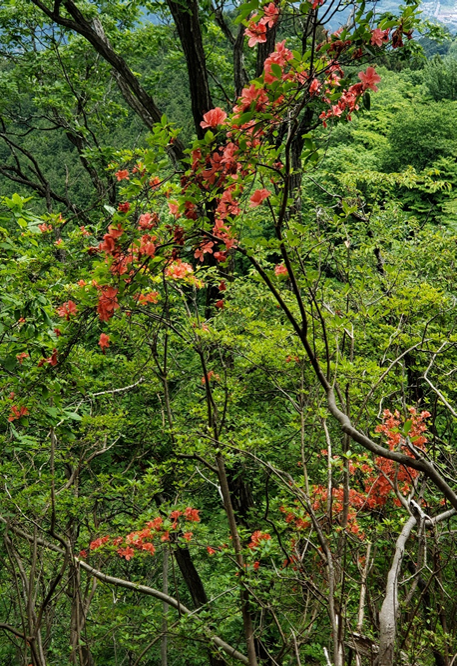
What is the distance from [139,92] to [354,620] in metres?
5.79

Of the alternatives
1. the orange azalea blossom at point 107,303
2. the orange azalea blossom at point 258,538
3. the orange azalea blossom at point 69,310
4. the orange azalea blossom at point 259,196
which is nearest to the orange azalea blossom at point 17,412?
the orange azalea blossom at point 69,310

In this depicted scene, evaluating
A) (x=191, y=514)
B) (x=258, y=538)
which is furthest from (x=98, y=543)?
(x=258, y=538)

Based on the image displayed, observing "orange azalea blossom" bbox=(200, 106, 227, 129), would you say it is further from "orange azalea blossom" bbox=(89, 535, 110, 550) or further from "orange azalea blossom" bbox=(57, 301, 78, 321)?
"orange azalea blossom" bbox=(89, 535, 110, 550)

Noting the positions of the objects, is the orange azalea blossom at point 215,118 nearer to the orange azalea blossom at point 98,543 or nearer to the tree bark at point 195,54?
the orange azalea blossom at point 98,543

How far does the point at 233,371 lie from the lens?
4.79 m

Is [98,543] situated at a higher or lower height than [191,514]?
lower

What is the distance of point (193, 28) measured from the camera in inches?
208

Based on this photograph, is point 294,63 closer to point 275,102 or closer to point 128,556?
point 275,102

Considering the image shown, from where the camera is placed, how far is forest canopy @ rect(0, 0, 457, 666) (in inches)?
73.6

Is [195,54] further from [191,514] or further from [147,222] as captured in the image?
[191,514]

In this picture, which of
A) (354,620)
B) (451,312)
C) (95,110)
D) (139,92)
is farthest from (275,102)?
(95,110)

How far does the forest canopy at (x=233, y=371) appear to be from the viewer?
187 centimetres

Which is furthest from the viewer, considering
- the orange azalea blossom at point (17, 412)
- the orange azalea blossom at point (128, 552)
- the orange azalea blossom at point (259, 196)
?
the orange azalea blossom at point (128, 552)

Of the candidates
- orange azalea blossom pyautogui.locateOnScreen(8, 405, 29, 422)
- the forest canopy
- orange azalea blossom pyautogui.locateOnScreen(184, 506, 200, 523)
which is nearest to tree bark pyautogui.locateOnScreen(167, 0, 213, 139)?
the forest canopy
